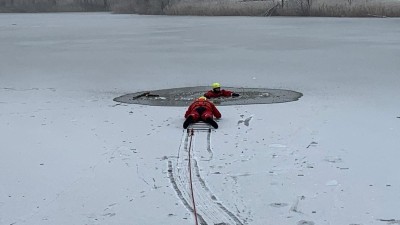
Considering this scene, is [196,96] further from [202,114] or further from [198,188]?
[198,188]

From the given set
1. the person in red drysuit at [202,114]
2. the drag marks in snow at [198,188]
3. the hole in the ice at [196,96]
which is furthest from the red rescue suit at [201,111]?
the hole in the ice at [196,96]

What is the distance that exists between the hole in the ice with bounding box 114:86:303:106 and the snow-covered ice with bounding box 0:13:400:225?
35 cm

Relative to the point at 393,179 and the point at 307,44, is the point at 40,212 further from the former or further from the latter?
the point at 307,44

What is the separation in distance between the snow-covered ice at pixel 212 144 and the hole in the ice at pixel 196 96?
352 mm

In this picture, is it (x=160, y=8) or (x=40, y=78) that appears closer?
(x=40, y=78)

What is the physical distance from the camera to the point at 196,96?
1002 cm

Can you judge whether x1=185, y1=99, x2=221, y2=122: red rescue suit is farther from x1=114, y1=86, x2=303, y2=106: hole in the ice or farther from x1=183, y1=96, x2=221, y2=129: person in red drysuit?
x1=114, y1=86, x2=303, y2=106: hole in the ice

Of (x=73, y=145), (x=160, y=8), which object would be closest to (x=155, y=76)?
(x=73, y=145)

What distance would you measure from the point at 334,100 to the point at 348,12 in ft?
78.9

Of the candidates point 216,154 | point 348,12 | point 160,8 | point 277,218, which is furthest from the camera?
point 160,8

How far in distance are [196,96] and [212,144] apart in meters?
3.53

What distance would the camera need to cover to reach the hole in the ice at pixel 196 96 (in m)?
9.35

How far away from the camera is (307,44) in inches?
757

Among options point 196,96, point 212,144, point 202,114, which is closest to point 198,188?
point 212,144
